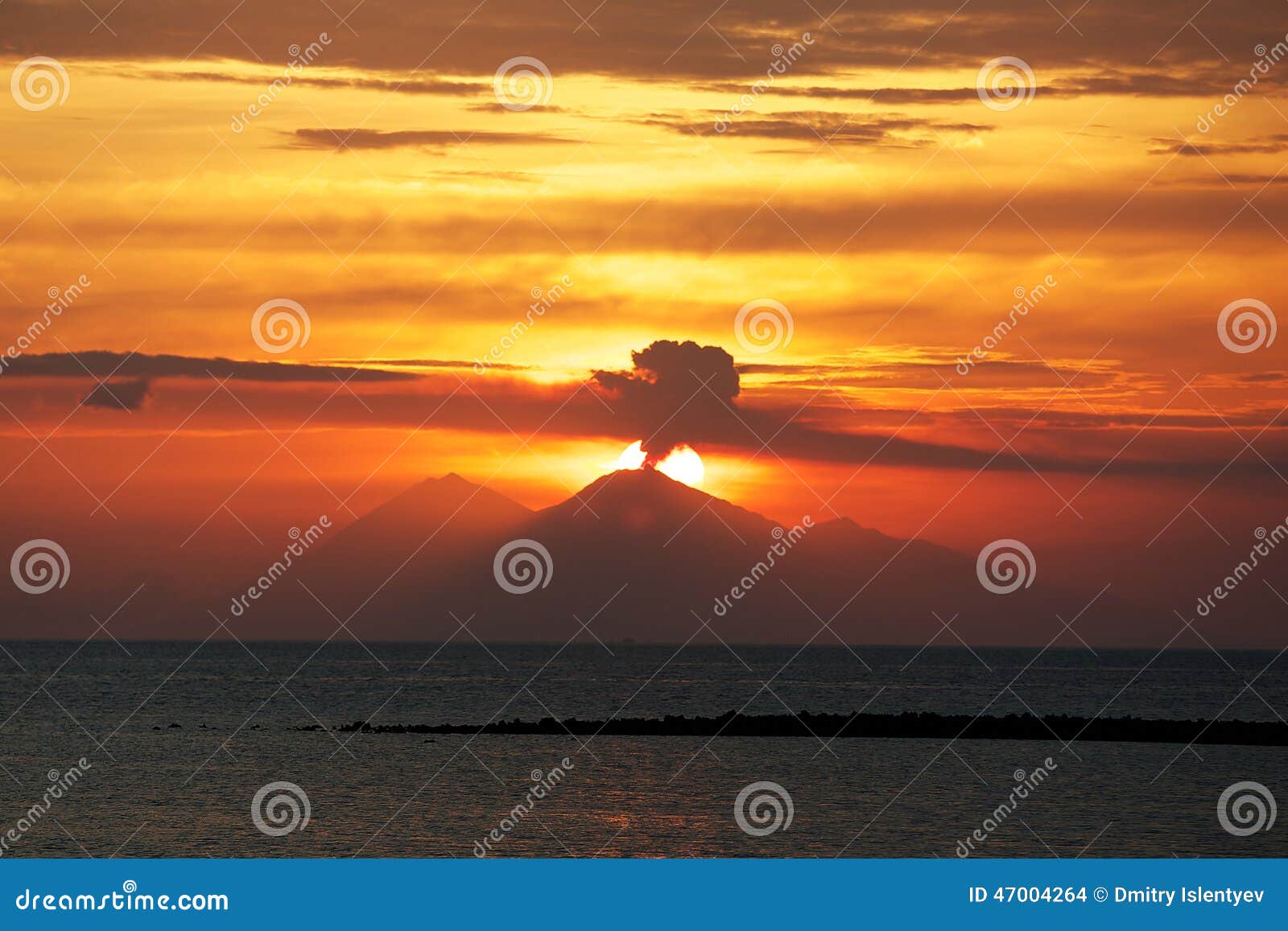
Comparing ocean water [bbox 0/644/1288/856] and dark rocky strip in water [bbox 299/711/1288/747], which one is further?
dark rocky strip in water [bbox 299/711/1288/747]

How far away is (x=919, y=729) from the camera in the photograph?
85.2m

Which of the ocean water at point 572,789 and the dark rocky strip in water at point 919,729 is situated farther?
the dark rocky strip in water at point 919,729

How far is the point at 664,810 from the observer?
173 feet

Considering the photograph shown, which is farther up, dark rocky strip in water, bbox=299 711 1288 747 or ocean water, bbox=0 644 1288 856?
dark rocky strip in water, bbox=299 711 1288 747

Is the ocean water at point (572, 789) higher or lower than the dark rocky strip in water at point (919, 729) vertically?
lower

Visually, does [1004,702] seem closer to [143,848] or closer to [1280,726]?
[1280,726]

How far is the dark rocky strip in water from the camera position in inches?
3199

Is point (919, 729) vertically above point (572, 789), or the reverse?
point (919, 729)

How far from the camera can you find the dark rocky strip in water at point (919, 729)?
81.2 metres

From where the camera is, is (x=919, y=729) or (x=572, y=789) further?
(x=919, y=729)

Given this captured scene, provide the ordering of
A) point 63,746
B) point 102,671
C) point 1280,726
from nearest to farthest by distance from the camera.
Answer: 1. point 63,746
2. point 1280,726
3. point 102,671

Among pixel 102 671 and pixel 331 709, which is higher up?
pixel 102 671

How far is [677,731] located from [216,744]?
91.1 feet

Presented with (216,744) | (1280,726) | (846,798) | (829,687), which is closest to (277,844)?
(846,798)
